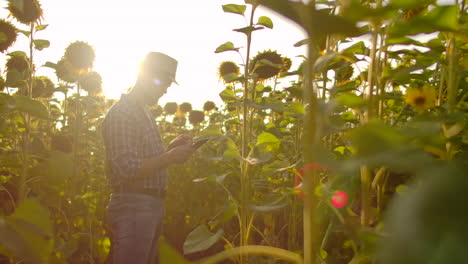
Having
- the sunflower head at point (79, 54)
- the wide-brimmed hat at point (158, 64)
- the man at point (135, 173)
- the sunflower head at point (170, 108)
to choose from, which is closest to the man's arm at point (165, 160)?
the man at point (135, 173)

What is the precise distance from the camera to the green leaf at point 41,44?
2712 mm

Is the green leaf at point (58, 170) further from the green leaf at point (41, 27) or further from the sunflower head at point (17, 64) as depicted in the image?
the sunflower head at point (17, 64)

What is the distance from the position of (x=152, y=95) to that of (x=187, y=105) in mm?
5766

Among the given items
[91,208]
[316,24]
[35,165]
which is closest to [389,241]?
[316,24]

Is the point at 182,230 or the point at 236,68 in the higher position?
the point at 236,68

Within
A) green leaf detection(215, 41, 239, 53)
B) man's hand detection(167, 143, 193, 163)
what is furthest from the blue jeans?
green leaf detection(215, 41, 239, 53)

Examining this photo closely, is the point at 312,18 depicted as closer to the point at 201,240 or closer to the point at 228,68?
the point at 201,240

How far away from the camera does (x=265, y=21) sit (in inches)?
75.2

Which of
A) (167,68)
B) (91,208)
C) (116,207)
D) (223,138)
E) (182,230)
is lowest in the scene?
(182,230)

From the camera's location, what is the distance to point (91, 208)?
2.66 meters

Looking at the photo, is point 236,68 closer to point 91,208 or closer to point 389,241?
point 91,208

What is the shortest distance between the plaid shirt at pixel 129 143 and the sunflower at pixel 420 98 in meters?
1.40

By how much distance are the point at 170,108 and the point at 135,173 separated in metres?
5.70

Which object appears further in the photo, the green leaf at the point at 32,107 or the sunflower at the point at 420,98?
the sunflower at the point at 420,98
